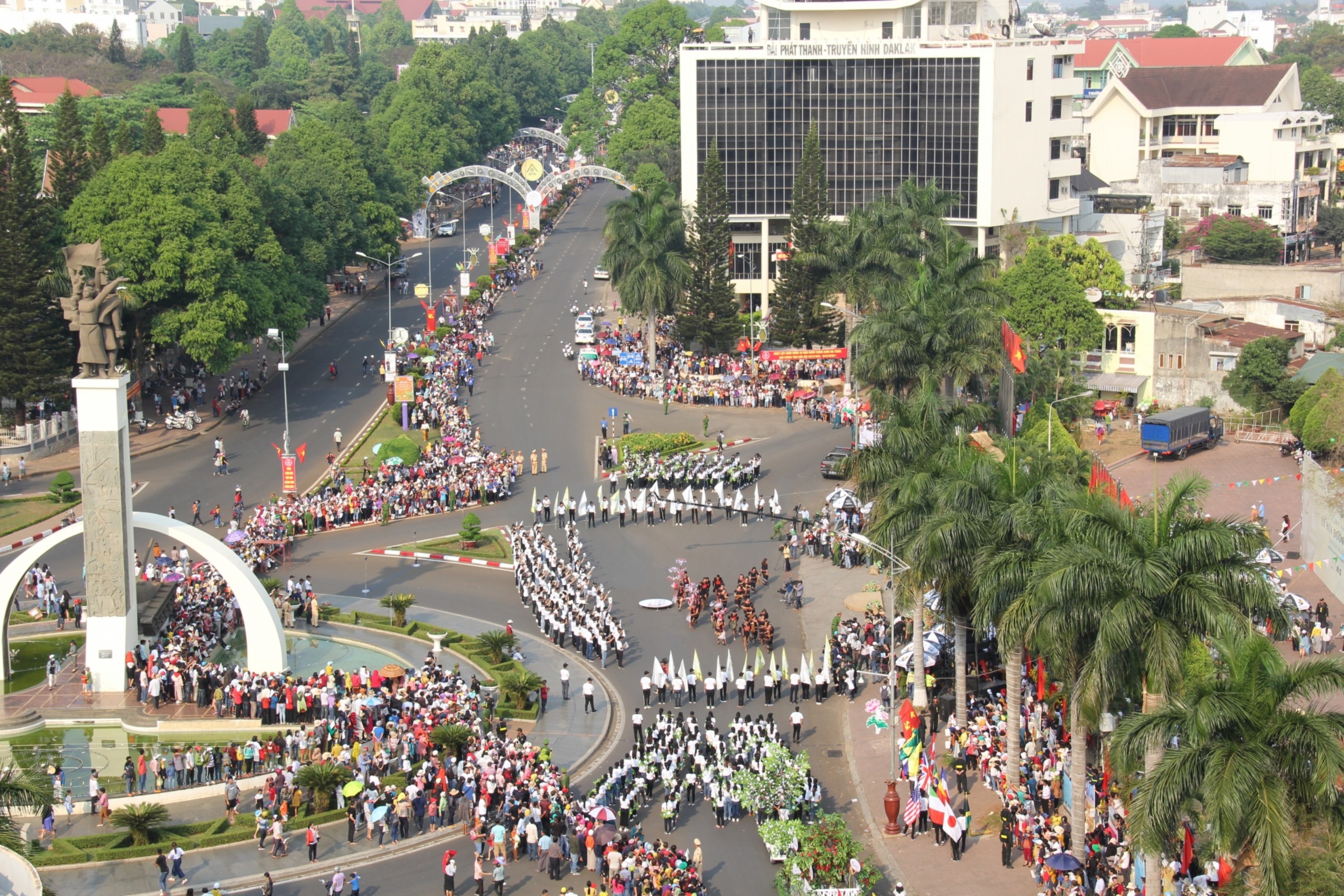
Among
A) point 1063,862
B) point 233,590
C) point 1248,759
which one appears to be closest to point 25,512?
point 233,590

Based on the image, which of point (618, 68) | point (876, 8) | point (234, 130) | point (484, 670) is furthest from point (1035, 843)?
point (618, 68)

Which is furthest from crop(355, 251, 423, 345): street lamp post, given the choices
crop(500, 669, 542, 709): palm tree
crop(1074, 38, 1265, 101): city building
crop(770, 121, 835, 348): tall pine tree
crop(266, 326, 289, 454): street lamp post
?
crop(1074, 38, 1265, 101): city building

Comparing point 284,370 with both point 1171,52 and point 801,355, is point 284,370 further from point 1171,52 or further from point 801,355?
point 1171,52

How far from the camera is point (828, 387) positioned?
83.9 meters

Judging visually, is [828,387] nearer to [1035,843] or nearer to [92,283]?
[92,283]

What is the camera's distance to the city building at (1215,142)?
121688 millimetres

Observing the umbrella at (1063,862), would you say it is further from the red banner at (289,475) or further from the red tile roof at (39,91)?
the red tile roof at (39,91)

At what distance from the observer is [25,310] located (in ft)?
231

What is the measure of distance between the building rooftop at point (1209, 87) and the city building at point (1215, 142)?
0.09 meters

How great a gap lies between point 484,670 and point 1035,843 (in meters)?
18.2

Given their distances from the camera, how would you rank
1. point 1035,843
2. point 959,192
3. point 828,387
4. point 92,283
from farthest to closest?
1. point 959,192
2. point 828,387
3. point 92,283
4. point 1035,843

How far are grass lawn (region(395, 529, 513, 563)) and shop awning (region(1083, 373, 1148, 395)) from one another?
110 ft

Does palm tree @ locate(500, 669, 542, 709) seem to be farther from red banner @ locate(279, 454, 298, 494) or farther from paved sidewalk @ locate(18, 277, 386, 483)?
paved sidewalk @ locate(18, 277, 386, 483)

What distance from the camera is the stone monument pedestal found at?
44.8 meters
